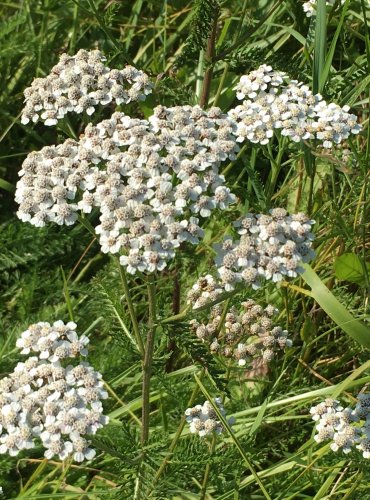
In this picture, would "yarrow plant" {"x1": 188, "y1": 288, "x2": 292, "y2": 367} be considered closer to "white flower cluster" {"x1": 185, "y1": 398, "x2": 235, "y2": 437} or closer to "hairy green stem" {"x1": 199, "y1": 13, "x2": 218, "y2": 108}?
"white flower cluster" {"x1": 185, "y1": 398, "x2": 235, "y2": 437}

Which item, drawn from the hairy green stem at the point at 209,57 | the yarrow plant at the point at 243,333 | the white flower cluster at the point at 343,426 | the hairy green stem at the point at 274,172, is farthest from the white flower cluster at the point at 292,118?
the white flower cluster at the point at 343,426

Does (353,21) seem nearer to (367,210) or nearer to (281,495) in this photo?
(367,210)

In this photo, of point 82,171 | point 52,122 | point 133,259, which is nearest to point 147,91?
point 52,122

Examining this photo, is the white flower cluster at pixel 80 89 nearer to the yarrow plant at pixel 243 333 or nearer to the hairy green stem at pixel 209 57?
the hairy green stem at pixel 209 57

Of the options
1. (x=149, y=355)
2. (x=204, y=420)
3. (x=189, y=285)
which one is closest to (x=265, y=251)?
(x=149, y=355)

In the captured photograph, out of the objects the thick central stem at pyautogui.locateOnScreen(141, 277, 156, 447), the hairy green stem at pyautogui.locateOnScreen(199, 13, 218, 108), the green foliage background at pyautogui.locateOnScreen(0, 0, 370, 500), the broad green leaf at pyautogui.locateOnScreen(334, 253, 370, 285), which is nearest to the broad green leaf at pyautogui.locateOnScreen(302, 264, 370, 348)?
the green foliage background at pyautogui.locateOnScreen(0, 0, 370, 500)
